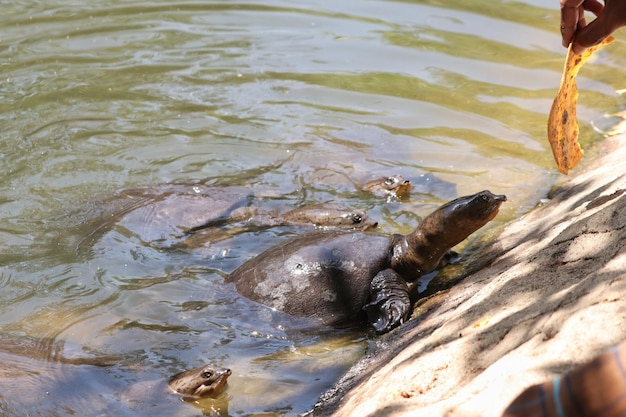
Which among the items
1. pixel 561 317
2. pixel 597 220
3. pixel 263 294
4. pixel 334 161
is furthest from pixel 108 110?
pixel 561 317

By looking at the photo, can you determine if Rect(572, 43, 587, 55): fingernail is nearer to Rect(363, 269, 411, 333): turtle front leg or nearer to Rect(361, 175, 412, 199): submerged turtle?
Rect(363, 269, 411, 333): turtle front leg

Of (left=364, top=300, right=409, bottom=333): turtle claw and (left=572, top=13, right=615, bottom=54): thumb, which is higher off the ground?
(left=572, top=13, right=615, bottom=54): thumb

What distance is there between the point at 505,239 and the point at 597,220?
4.34 ft

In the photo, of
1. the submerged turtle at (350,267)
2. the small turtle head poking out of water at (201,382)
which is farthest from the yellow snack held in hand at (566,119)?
the small turtle head poking out of water at (201,382)

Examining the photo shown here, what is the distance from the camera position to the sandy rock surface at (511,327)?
2.66 m

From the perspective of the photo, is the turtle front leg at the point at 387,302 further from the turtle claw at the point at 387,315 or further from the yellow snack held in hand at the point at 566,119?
the yellow snack held in hand at the point at 566,119

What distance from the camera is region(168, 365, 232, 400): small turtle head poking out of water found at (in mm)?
4043

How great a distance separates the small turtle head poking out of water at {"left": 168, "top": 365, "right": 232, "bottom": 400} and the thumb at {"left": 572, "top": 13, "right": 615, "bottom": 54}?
238 centimetres

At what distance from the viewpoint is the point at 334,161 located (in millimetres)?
6996

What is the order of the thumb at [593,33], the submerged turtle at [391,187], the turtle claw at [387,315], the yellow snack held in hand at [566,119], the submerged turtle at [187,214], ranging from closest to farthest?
the thumb at [593,33]
the yellow snack held in hand at [566,119]
the turtle claw at [387,315]
the submerged turtle at [187,214]
the submerged turtle at [391,187]

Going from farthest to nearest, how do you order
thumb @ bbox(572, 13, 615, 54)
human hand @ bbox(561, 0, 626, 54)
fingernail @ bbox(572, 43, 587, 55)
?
fingernail @ bbox(572, 43, 587, 55)
thumb @ bbox(572, 13, 615, 54)
human hand @ bbox(561, 0, 626, 54)

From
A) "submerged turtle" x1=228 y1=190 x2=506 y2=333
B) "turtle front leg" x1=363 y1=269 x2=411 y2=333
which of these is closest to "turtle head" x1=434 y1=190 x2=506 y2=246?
"submerged turtle" x1=228 y1=190 x2=506 y2=333

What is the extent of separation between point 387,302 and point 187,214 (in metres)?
1.92

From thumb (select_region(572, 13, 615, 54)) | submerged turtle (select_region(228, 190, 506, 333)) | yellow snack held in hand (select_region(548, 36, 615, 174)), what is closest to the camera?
thumb (select_region(572, 13, 615, 54))
